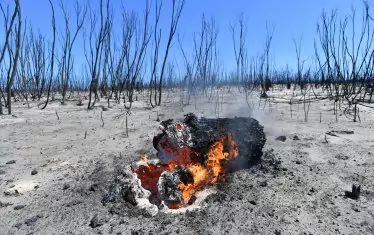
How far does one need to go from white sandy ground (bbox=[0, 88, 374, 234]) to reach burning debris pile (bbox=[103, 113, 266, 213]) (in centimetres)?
18

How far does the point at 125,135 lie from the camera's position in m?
5.25

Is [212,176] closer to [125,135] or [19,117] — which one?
[125,135]

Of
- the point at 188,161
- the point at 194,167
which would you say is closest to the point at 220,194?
the point at 194,167

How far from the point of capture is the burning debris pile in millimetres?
2910

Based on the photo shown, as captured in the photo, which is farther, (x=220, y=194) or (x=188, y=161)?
(x=188, y=161)

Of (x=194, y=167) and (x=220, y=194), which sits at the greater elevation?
(x=194, y=167)

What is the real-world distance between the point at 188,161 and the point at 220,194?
0.45 meters

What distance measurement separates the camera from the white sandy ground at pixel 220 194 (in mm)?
2605

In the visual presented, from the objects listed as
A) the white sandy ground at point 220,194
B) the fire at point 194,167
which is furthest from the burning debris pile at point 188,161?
the white sandy ground at point 220,194

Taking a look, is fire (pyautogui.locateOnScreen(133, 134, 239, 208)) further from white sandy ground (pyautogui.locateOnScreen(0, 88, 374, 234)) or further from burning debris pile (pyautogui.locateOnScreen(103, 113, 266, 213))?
white sandy ground (pyautogui.locateOnScreen(0, 88, 374, 234))

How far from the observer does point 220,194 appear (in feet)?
9.78

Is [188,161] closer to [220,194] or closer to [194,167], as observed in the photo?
[194,167]

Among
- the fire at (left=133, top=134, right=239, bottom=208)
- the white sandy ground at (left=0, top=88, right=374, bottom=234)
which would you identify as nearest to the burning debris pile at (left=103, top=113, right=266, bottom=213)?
the fire at (left=133, top=134, right=239, bottom=208)

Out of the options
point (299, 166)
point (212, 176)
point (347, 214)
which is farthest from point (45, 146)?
point (347, 214)
